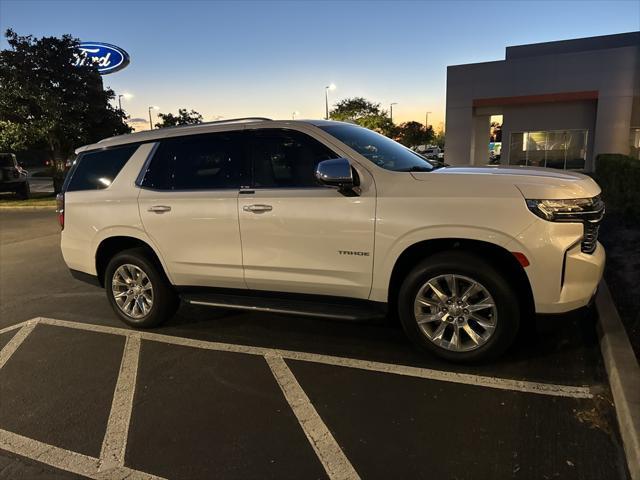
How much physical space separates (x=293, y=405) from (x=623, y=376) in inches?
83.3

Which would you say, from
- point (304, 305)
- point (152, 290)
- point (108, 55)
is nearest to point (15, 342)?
point (152, 290)

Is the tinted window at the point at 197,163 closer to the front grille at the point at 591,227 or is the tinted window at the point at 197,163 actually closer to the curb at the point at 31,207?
the front grille at the point at 591,227

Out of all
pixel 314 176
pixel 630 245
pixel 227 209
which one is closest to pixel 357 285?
pixel 314 176

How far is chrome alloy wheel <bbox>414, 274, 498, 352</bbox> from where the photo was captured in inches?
141

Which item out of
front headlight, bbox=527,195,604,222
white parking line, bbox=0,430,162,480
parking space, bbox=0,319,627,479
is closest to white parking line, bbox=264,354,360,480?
parking space, bbox=0,319,627,479

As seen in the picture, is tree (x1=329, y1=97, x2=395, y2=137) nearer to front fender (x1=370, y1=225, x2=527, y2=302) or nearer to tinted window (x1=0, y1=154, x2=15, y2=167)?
tinted window (x1=0, y1=154, x2=15, y2=167)

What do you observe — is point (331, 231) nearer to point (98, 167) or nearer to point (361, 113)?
point (98, 167)

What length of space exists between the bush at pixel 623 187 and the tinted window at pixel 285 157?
573 centimetres

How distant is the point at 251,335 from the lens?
4609 millimetres

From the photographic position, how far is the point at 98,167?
16.6ft

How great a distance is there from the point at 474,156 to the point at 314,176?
87.4 ft

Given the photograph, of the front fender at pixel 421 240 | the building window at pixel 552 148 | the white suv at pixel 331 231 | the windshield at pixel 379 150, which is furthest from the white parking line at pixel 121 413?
the building window at pixel 552 148

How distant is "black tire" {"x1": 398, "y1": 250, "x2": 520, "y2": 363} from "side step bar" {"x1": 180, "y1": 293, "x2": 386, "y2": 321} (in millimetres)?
254

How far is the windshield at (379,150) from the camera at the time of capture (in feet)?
13.2
